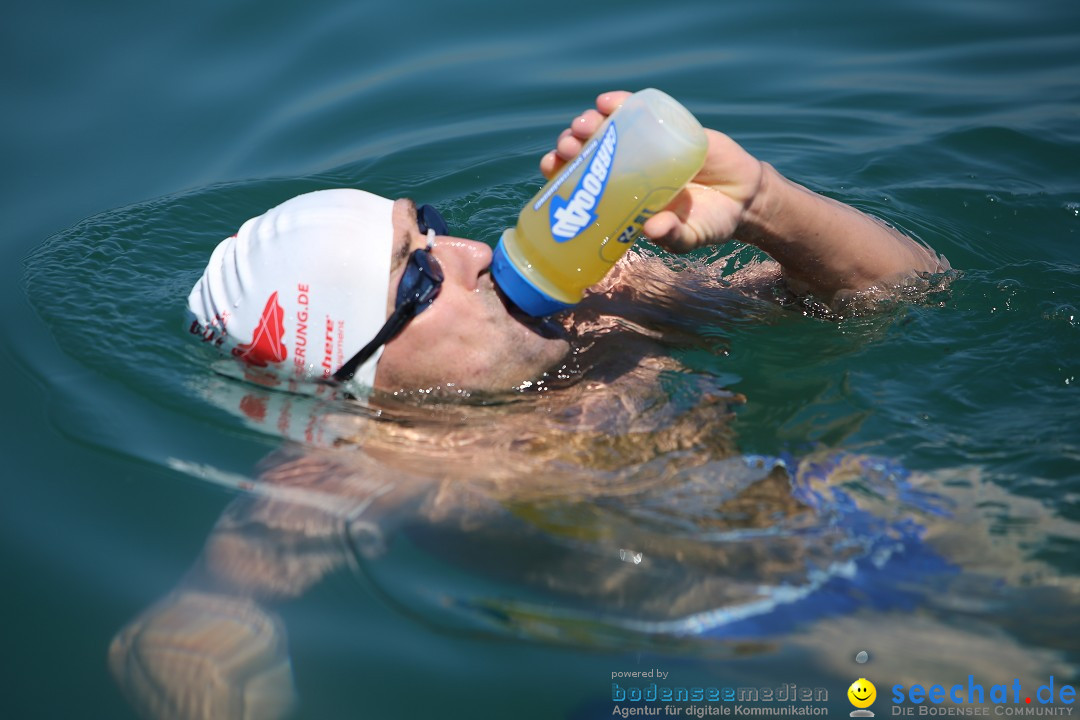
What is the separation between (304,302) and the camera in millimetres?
3508

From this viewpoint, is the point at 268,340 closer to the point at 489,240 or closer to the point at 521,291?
the point at 521,291

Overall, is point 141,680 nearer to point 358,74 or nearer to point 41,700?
point 41,700

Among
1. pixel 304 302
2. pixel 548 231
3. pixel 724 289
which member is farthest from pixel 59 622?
pixel 724 289

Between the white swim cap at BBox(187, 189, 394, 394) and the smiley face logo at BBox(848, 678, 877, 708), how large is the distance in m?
1.95

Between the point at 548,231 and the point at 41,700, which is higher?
the point at 548,231

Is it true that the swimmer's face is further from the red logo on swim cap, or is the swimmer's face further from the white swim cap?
the red logo on swim cap

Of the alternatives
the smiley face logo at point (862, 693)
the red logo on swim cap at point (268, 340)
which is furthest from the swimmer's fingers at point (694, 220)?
the smiley face logo at point (862, 693)

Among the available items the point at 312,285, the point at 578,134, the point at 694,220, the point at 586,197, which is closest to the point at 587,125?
the point at 578,134

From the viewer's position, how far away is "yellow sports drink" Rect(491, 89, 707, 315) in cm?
308

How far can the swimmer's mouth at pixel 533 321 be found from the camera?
3.48 m

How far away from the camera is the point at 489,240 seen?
539 cm

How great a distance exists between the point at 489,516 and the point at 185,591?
983mm

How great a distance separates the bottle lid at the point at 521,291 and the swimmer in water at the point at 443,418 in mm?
74

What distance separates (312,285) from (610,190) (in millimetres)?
1143
